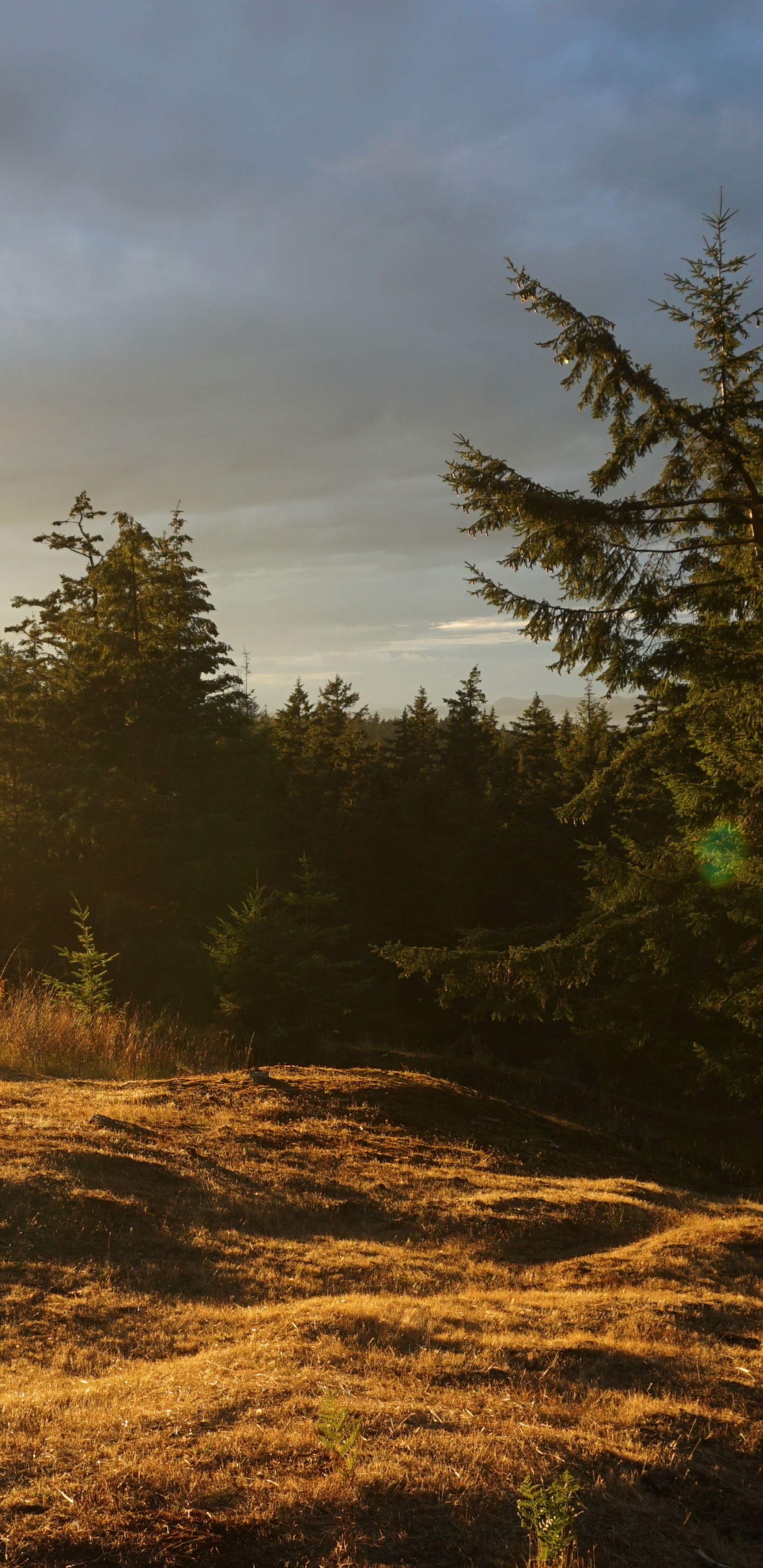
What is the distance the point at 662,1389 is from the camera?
4.12 metres

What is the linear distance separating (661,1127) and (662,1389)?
1479 centimetres

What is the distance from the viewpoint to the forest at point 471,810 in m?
10.3

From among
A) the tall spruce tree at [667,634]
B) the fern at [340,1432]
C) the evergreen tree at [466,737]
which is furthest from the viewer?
the evergreen tree at [466,737]

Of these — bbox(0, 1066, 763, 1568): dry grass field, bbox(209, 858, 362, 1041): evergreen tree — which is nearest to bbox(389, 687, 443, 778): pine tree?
bbox(209, 858, 362, 1041): evergreen tree

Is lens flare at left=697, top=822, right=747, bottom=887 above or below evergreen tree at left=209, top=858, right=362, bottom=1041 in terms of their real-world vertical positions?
above

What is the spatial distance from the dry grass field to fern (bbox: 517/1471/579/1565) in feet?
0.23

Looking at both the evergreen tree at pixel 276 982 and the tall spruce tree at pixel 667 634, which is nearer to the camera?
the tall spruce tree at pixel 667 634

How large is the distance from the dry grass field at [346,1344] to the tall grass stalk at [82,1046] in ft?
4.75

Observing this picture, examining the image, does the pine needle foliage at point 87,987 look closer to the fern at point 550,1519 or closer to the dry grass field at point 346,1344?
the dry grass field at point 346,1344

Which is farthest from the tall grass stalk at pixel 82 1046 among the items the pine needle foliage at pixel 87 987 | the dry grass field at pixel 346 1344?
the dry grass field at pixel 346 1344

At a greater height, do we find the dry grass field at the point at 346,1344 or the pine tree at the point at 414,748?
the pine tree at the point at 414,748

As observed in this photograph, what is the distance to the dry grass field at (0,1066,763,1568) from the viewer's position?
2.80 metres

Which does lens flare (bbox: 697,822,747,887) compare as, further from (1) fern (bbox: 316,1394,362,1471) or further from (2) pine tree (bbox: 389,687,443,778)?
(2) pine tree (bbox: 389,687,443,778)

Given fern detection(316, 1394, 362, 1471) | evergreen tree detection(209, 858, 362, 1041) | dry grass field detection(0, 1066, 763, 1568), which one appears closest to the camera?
dry grass field detection(0, 1066, 763, 1568)
